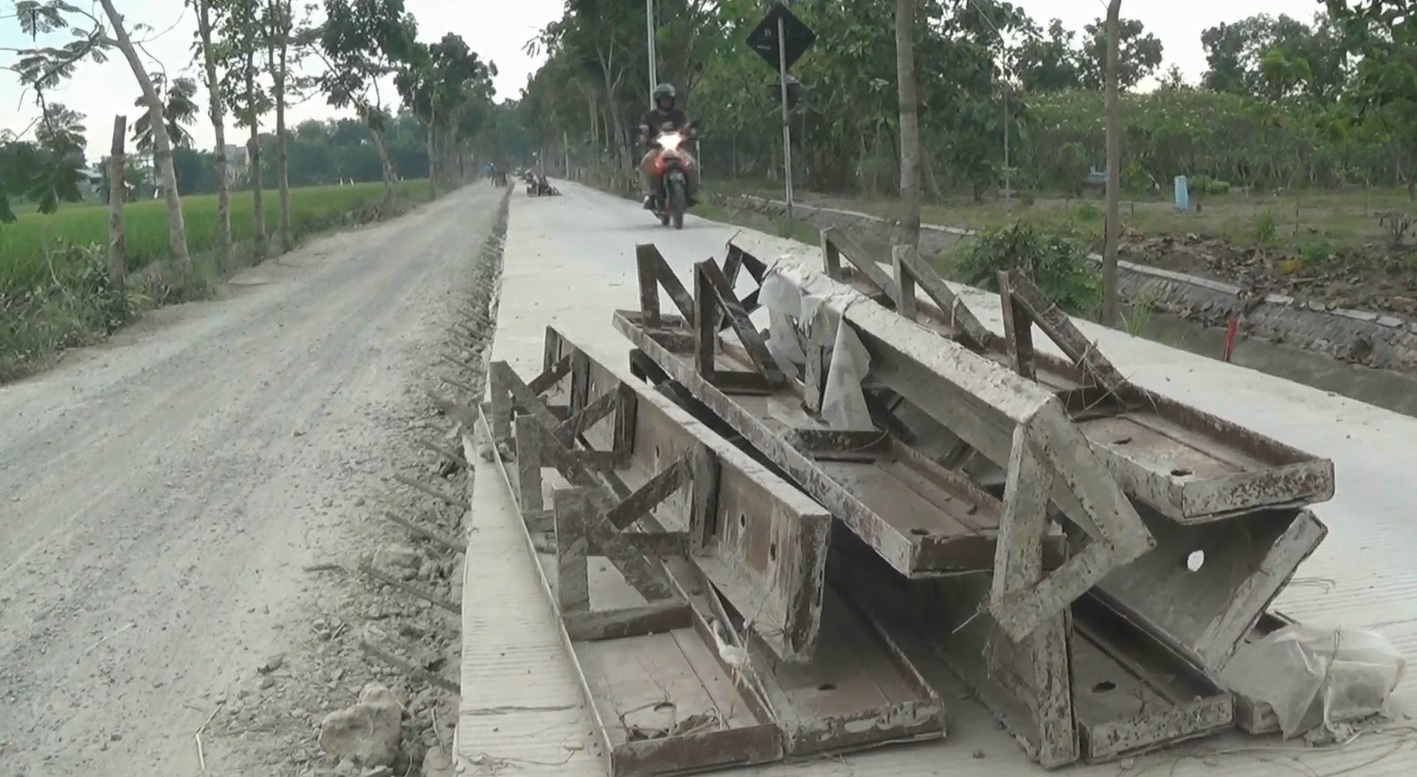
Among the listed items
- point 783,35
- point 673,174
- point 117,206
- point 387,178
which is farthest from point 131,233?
point 387,178

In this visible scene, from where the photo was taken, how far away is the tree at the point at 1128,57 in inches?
1402

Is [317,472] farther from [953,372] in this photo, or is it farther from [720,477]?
[953,372]

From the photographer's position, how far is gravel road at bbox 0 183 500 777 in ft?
14.2

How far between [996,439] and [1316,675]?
873 mm

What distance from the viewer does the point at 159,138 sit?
628 inches

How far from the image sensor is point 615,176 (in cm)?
4406

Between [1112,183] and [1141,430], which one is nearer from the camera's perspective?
[1141,430]

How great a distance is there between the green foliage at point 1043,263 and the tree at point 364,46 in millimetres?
25437

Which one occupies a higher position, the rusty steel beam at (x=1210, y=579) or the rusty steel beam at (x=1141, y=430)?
the rusty steel beam at (x=1141, y=430)

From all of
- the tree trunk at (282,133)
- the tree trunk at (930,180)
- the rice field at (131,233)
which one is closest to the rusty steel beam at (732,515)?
the rice field at (131,233)

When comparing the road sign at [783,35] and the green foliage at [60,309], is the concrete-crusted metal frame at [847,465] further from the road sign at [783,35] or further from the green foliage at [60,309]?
the road sign at [783,35]

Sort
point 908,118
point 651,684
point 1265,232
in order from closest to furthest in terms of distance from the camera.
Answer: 1. point 651,684
2. point 908,118
3. point 1265,232

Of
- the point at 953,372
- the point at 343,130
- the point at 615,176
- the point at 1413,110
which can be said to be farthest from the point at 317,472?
the point at 343,130

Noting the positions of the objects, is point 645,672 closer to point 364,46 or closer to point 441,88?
point 364,46
